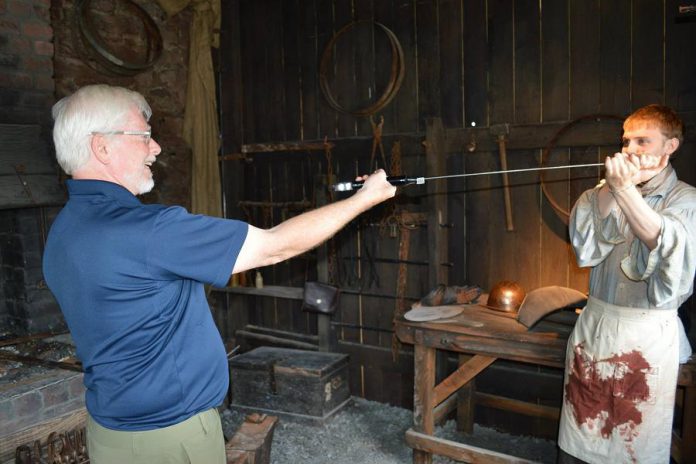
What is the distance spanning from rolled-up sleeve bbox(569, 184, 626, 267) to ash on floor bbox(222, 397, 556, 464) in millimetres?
1720

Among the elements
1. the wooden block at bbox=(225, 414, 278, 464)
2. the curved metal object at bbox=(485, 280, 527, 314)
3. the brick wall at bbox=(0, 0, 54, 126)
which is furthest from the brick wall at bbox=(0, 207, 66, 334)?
the curved metal object at bbox=(485, 280, 527, 314)

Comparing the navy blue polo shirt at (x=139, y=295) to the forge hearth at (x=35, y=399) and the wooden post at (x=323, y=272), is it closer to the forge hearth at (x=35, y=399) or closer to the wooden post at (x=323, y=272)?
the forge hearth at (x=35, y=399)

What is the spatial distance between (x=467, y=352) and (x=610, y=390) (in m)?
0.90

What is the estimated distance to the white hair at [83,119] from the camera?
1.65 metres

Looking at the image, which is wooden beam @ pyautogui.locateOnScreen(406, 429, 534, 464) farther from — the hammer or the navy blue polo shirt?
the navy blue polo shirt

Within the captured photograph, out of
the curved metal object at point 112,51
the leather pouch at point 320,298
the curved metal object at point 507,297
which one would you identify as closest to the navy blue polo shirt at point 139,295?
the curved metal object at point 507,297

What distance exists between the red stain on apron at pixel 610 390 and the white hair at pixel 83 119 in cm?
217

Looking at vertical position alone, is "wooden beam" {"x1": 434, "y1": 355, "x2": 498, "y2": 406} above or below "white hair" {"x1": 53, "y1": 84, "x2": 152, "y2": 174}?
below

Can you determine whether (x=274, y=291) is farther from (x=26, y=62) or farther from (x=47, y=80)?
(x=26, y=62)

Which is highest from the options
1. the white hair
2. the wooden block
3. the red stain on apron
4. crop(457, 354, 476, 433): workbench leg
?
the white hair

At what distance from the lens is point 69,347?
11.8 ft

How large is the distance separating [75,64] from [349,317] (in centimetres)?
281

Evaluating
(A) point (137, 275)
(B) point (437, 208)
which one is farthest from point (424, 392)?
(A) point (137, 275)

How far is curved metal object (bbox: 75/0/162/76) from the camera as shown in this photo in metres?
3.96
